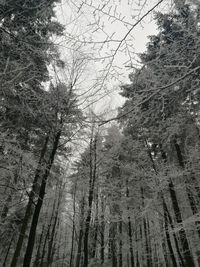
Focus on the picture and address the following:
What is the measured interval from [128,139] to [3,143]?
26.9 feet

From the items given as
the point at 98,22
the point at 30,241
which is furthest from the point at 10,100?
the point at 98,22

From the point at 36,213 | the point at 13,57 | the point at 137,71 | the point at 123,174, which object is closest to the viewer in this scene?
the point at 137,71

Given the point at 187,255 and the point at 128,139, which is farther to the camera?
the point at 128,139

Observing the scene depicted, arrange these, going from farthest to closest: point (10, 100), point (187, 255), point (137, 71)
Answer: point (187, 255)
point (10, 100)
point (137, 71)

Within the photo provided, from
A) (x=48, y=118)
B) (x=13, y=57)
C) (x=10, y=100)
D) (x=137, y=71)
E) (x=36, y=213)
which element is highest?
(x=13, y=57)

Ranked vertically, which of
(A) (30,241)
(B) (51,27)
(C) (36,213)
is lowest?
(A) (30,241)

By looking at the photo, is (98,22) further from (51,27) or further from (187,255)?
(187,255)

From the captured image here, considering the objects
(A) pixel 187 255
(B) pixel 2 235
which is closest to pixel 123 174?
(A) pixel 187 255

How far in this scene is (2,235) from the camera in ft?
37.3

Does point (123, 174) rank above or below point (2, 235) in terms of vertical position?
above

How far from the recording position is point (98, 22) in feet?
6.96

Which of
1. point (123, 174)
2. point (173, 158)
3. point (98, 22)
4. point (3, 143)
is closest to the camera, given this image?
point (98, 22)

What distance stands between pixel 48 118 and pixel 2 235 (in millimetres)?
9132

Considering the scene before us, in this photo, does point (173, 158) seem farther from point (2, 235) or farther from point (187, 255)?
point (2, 235)
